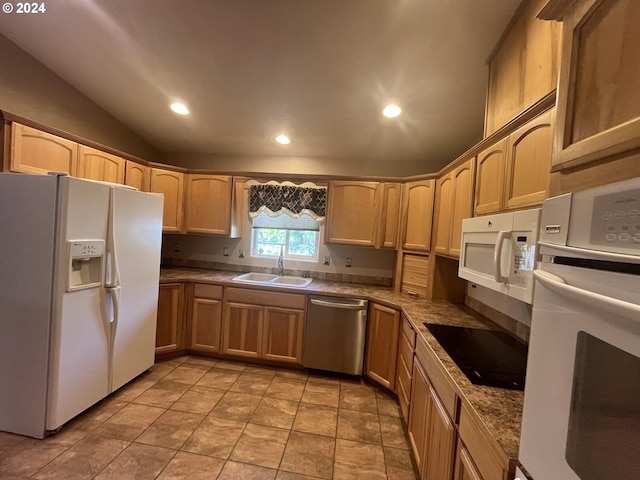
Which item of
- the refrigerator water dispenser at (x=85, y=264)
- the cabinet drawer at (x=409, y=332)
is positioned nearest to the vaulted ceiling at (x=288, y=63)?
the refrigerator water dispenser at (x=85, y=264)

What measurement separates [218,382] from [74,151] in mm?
2427

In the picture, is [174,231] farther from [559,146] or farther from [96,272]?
[559,146]

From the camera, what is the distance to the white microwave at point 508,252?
115cm

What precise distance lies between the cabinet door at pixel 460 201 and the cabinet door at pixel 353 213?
3.29 ft

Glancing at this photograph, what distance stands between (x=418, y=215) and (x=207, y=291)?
236 centimetres

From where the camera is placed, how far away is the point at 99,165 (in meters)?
2.76

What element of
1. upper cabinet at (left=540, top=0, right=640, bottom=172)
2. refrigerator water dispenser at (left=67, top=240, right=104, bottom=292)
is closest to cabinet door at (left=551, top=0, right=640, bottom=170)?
upper cabinet at (left=540, top=0, right=640, bottom=172)

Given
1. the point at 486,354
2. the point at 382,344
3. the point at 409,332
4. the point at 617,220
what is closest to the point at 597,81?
the point at 617,220

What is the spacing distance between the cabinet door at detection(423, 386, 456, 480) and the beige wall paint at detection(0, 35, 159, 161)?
3616 millimetres

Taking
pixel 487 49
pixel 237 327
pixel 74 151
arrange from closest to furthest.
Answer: pixel 487 49 → pixel 74 151 → pixel 237 327

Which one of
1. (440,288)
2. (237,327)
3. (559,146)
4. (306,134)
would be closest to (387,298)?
(440,288)

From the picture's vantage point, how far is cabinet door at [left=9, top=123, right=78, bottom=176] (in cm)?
213

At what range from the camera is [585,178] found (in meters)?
0.64

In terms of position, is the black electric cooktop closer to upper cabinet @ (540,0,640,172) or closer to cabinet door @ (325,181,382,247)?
upper cabinet @ (540,0,640,172)
